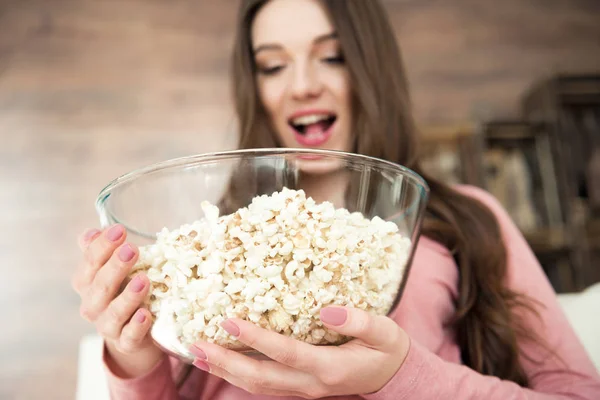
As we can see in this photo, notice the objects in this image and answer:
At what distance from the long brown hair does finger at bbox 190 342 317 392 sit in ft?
1.36

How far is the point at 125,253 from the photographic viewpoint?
42 centimetres

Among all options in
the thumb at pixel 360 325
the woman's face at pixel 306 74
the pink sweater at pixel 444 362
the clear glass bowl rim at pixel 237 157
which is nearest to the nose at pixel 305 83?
the woman's face at pixel 306 74

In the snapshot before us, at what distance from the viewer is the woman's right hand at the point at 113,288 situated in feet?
1.39

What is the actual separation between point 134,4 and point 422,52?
1.63 m

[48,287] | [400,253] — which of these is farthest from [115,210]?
[48,287]

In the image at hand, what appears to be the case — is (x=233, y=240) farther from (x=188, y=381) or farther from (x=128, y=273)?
(x=188, y=381)

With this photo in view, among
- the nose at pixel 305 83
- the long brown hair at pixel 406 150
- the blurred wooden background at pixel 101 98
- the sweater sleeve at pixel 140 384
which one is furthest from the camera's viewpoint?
the blurred wooden background at pixel 101 98

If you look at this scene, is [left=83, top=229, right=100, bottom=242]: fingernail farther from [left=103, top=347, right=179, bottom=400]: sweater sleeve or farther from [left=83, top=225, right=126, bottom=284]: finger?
[left=103, top=347, right=179, bottom=400]: sweater sleeve

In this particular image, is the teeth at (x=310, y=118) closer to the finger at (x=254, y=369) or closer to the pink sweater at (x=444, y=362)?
the pink sweater at (x=444, y=362)

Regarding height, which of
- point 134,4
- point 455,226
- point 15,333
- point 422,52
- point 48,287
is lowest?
point 15,333

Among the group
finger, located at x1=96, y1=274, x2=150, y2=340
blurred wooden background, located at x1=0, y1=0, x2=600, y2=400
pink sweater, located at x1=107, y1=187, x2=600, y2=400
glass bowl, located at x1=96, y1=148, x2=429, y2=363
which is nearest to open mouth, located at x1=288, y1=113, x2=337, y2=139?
pink sweater, located at x1=107, y1=187, x2=600, y2=400

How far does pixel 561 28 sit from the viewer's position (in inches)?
115

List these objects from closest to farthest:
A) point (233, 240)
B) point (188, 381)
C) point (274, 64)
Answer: point (233, 240), point (188, 381), point (274, 64)

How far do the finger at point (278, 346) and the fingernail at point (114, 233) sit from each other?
0.14 metres
